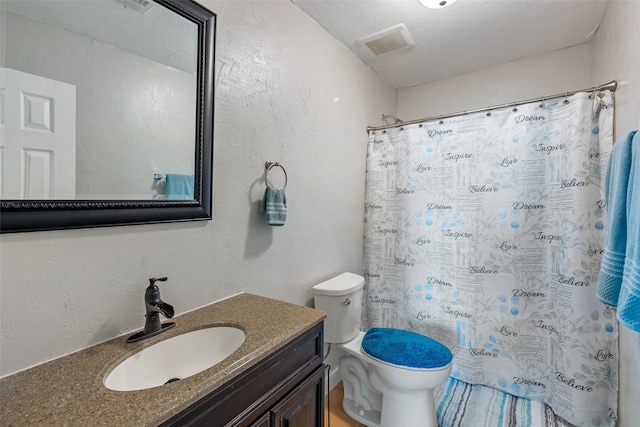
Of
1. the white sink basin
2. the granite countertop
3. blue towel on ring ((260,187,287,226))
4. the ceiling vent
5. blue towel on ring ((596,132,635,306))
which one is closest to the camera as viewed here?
the granite countertop

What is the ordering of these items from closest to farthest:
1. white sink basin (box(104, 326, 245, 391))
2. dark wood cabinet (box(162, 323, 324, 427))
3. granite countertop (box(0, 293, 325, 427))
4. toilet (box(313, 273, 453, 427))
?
granite countertop (box(0, 293, 325, 427)) → dark wood cabinet (box(162, 323, 324, 427)) → white sink basin (box(104, 326, 245, 391)) → toilet (box(313, 273, 453, 427))

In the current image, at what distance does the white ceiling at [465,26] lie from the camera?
4.88 ft

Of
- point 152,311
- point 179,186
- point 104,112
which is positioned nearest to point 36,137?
point 104,112

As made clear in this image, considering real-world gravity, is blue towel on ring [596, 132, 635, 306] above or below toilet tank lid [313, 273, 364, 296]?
above

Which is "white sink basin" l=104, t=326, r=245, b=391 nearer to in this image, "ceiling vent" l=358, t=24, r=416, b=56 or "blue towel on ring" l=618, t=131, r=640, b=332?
"blue towel on ring" l=618, t=131, r=640, b=332

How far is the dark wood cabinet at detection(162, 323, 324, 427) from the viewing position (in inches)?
25.5

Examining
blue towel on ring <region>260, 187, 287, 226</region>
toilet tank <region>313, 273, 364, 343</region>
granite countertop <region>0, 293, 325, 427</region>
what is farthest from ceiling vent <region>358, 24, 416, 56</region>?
granite countertop <region>0, 293, 325, 427</region>

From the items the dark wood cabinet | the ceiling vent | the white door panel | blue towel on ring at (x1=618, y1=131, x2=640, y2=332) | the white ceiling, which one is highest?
the white ceiling

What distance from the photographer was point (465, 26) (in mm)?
1657

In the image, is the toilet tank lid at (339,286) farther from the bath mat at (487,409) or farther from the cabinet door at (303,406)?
the bath mat at (487,409)

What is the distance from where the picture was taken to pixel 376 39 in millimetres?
1774

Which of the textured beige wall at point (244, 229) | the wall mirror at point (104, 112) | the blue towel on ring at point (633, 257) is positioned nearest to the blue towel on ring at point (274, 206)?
the textured beige wall at point (244, 229)

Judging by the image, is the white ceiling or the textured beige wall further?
the white ceiling

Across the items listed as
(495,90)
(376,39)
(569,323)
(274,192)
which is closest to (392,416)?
(569,323)
